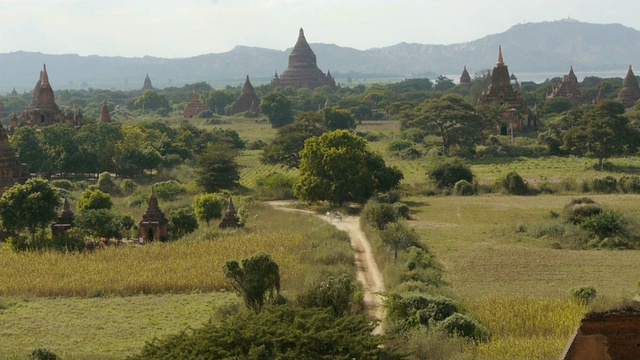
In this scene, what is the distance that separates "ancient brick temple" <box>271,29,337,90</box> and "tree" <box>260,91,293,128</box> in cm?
4659

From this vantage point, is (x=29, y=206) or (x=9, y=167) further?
(x=9, y=167)

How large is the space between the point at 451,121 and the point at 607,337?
5319 cm

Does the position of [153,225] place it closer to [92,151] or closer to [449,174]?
[449,174]

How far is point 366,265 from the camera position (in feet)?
102

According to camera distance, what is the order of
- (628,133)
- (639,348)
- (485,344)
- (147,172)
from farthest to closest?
(147,172)
(628,133)
(485,344)
(639,348)

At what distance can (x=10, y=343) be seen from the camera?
23.0 m

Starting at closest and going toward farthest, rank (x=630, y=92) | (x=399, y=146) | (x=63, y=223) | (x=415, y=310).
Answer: (x=415, y=310) → (x=63, y=223) → (x=399, y=146) → (x=630, y=92)

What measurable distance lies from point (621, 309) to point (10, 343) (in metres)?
14.8

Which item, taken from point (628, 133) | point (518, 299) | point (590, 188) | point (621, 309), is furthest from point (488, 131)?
point (621, 309)

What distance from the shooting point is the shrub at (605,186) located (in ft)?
156

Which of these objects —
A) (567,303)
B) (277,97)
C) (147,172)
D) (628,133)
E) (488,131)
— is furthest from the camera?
(277,97)

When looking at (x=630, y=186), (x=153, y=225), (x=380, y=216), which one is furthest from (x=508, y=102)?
(x=153, y=225)

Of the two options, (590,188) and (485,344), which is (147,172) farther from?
(485,344)


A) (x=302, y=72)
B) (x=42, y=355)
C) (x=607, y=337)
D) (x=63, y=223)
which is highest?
(x=302, y=72)
